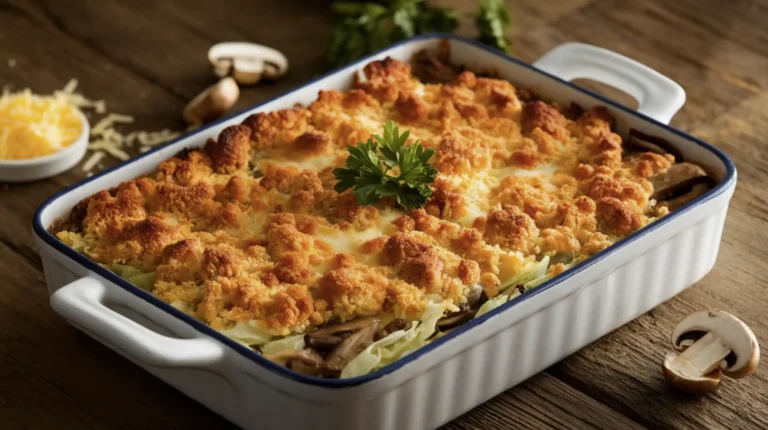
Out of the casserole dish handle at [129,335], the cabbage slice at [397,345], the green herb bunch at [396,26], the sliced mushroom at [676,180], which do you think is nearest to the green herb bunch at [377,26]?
the green herb bunch at [396,26]

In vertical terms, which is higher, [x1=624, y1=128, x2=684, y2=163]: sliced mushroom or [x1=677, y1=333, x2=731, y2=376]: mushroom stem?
[x1=624, y1=128, x2=684, y2=163]: sliced mushroom

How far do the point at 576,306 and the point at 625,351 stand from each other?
29 centimetres

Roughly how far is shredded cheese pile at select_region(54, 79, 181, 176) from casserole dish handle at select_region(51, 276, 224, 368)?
1189 mm

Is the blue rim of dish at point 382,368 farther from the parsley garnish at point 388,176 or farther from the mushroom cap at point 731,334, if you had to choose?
the parsley garnish at point 388,176

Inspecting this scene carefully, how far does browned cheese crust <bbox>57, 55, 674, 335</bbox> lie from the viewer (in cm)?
278

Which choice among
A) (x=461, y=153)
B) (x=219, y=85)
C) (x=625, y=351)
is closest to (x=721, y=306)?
(x=625, y=351)

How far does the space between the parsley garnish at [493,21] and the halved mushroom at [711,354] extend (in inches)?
62.6

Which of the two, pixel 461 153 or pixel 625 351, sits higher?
pixel 461 153

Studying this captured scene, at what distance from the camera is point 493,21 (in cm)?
425

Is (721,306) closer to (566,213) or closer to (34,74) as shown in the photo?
(566,213)

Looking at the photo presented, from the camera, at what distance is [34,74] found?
421 centimetres

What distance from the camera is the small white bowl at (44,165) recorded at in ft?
12.0

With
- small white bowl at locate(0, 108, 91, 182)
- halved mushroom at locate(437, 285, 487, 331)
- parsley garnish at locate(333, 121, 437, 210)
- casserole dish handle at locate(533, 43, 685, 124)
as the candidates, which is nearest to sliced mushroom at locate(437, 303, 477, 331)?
halved mushroom at locate(437, 285, 487, 331)

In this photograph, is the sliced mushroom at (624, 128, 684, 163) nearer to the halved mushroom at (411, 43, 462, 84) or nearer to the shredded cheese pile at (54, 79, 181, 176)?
the halved mushroom at (411, 43, 462, 84)
